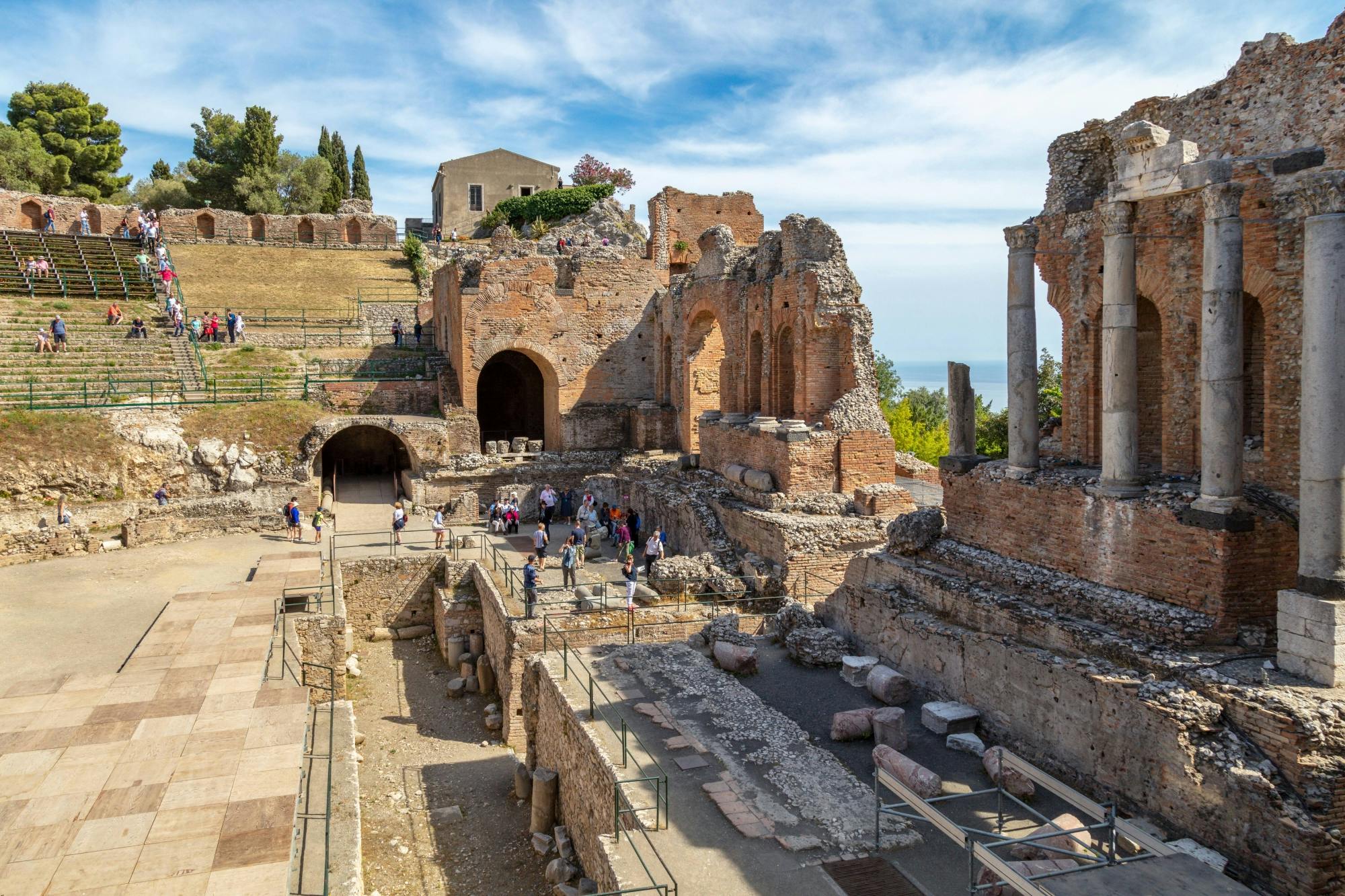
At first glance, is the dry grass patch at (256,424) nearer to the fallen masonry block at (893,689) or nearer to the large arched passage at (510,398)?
the large arched passage at (510,398)

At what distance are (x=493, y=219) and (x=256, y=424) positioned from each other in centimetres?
2530

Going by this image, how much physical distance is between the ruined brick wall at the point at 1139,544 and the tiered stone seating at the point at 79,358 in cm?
2004

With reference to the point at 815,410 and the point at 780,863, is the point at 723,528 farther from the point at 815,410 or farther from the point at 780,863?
the point at 780,863

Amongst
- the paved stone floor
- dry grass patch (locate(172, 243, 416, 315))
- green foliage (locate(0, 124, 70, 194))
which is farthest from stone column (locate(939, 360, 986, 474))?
green foliage (locate(0, 124, 70, 194))

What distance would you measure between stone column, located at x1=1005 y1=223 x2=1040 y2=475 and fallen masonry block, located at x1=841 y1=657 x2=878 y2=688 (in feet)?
9.49

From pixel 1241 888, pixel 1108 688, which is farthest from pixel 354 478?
pixel 1241 888

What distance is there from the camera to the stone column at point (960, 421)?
12.7 m

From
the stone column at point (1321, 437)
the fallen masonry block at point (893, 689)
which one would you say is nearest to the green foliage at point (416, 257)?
the fallen masonry block at point (893, 689)

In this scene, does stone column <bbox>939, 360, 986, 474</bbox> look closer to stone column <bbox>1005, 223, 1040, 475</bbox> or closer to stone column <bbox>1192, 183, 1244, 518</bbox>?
stone column <bbox>1005, 223, 1040, 475</bbox>

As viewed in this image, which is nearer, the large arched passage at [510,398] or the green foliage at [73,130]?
the large arched passage at [510,398]

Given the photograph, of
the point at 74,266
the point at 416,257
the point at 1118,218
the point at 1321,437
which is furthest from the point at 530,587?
the point at 416,257

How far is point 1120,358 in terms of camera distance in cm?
998

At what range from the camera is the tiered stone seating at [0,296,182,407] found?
73.5 ft

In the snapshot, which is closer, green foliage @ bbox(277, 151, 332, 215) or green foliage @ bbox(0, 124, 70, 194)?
green foliage @ bbox(0, 124, 70, 194)
